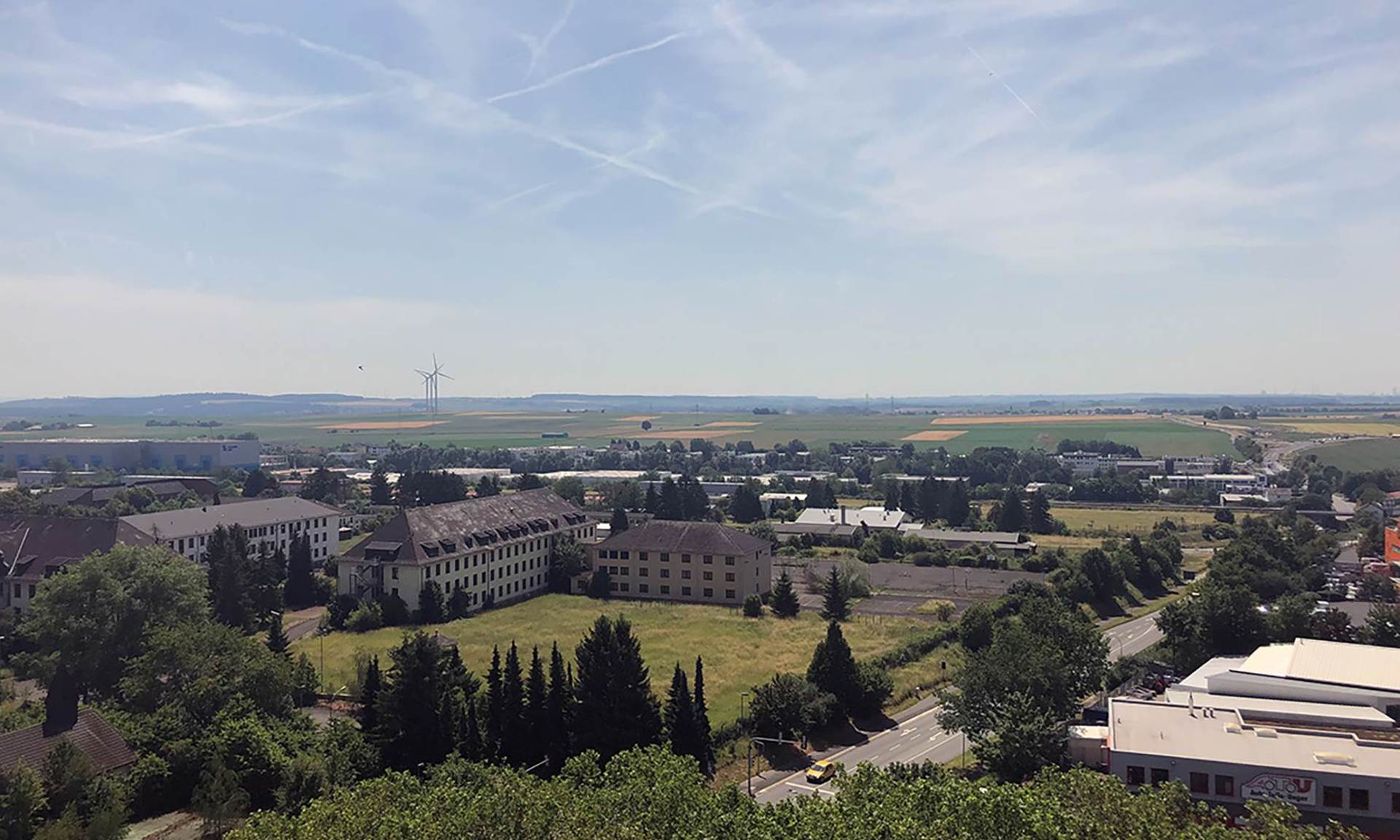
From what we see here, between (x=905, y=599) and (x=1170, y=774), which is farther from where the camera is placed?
(x=905, y=599)

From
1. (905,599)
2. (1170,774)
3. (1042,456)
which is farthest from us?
(1042,456)

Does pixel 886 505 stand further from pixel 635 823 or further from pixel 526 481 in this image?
pixel 635 823

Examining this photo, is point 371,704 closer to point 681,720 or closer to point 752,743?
point 681,720

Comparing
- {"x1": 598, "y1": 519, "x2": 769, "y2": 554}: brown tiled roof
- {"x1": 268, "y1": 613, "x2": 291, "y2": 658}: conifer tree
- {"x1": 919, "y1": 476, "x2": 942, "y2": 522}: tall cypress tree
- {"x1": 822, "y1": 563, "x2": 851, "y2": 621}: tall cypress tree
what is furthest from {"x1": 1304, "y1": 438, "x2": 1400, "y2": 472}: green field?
{"x1": 268, "y1": 613, "x2": 291, "y2": 658}: conifer tree

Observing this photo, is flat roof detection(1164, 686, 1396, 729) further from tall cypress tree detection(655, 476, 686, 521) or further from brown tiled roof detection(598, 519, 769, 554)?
tall cypress tree detection(655, 476, 686, 521)

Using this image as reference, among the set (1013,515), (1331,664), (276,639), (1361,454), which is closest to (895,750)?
(1331,664)

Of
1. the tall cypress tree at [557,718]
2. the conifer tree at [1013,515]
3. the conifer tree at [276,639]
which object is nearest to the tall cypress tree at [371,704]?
the tall cypress tree at [557,718]

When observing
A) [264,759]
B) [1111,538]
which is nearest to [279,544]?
[264,759]
